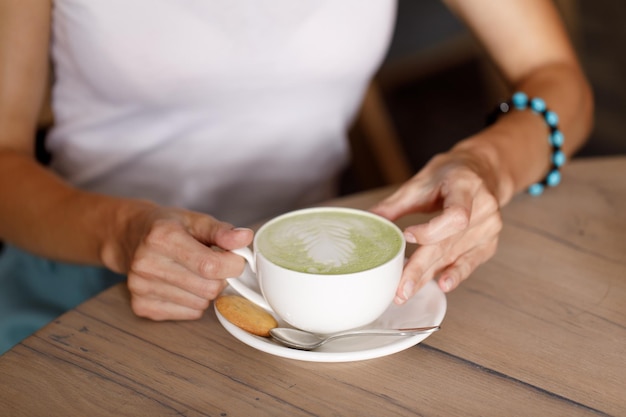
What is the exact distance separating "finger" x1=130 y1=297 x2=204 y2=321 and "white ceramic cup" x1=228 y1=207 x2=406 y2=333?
9cm

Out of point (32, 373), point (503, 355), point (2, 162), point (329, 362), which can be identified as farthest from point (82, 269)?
point (503, 355)

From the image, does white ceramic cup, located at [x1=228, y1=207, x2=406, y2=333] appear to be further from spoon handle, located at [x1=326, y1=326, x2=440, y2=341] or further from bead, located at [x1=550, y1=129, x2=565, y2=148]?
bead, located at [x1=550, y1=129, x2=565, y2=148]

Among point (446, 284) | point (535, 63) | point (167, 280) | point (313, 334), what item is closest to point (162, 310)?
point (167, 280)

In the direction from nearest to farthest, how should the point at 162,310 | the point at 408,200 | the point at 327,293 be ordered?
the point at 327,293 → the point at 162,310 → the point at 408,200

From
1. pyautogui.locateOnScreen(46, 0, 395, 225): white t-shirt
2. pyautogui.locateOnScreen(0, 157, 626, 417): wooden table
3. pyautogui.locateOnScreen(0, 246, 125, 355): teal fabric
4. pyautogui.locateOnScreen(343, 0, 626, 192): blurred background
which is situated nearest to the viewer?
pyautogui.locateOnScreen(0, 157, 626, 417): wooden table

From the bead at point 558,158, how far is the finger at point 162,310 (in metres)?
0.53

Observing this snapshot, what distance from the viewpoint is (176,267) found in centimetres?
75

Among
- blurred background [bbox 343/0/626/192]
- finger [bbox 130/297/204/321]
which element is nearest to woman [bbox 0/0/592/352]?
finger [bbox 130/297/204/321]

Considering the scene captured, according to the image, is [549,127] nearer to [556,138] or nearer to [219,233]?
[556,138]

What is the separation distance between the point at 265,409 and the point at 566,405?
24cm

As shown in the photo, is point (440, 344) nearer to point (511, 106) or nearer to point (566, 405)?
point (566, 405)

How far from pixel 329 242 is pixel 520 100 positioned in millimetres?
467

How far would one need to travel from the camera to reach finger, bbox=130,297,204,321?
0.75m

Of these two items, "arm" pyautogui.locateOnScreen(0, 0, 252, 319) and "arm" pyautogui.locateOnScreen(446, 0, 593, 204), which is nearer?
"arm" pyautogui.locateOnScreen(0, 0, 252, 319)
